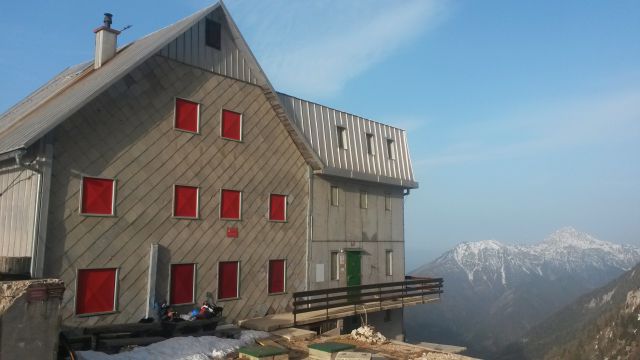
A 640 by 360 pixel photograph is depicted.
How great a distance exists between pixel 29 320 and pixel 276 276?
12701 millimetres

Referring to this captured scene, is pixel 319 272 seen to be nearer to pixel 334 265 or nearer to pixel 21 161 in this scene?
pixel 334 265

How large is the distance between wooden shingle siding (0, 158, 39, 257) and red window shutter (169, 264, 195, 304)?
458cm

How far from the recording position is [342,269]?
23.3 metres

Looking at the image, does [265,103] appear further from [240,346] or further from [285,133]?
[240,346]

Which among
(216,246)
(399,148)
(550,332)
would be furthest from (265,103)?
(550,332)

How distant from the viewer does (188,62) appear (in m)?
17.8

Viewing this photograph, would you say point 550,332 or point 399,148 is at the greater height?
point 399,148

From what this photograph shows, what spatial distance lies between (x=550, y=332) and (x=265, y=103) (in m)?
198

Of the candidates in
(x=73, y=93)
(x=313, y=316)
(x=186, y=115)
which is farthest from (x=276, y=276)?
(x=73, y=93)

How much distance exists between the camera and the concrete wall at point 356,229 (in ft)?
73.6

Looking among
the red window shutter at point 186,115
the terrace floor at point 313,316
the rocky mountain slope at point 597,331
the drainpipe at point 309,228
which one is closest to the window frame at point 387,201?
the terrace floor at point 313,316

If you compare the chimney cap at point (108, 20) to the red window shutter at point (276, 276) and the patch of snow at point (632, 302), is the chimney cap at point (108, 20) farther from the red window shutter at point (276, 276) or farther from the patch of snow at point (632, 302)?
the patch of snow at point (632, 302)

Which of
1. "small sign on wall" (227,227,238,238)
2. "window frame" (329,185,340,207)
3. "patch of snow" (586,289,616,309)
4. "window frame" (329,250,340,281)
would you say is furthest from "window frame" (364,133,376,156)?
"patch of snow" (586,289,616,309)

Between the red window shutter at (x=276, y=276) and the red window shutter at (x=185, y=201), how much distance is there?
13.9 feet
